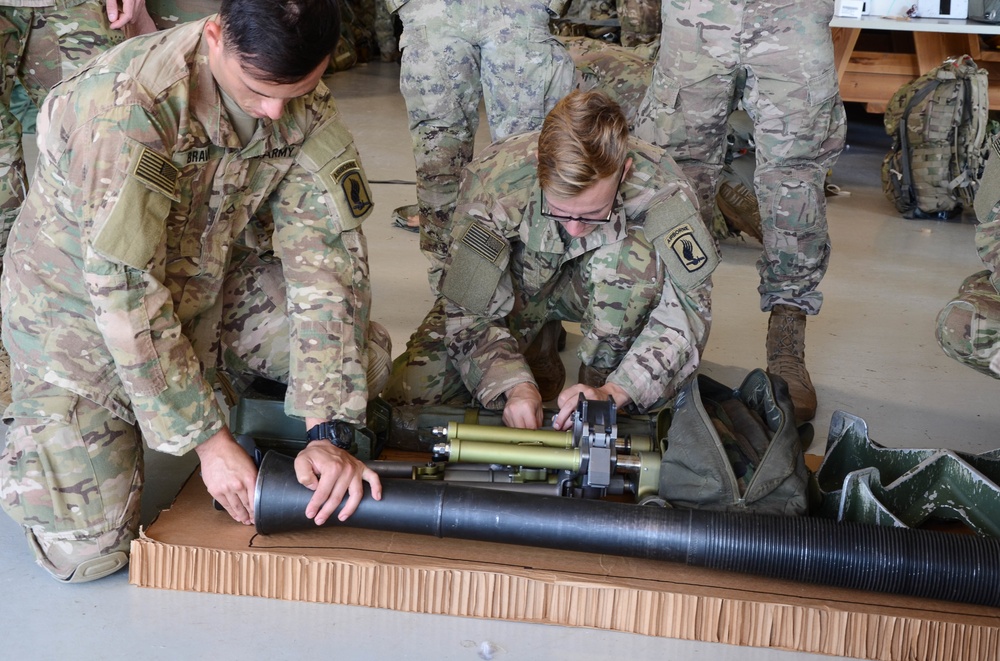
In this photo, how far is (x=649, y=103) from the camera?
3.33 metres

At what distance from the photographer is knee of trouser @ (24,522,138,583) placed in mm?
2119

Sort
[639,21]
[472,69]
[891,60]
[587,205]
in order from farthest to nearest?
[891,60], [639,21], [472,69], [587,205]

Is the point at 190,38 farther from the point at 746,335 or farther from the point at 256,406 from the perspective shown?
the point at 746,335

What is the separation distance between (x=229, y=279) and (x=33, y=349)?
1.65 feet

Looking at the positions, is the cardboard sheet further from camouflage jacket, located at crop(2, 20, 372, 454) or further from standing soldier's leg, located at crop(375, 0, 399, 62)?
standing soldier's leg, located at crop(375, 0, 399, 62)

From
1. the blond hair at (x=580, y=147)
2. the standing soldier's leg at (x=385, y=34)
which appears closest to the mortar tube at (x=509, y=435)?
the blond hair at (x=580, y=147)

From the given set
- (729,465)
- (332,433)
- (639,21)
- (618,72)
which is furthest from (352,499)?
(639,21)

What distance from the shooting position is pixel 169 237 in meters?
2.13

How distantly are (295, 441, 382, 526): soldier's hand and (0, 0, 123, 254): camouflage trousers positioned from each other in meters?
1.36

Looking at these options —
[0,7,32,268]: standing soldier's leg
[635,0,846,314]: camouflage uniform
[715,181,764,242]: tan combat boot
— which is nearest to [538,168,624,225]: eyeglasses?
[635,0,846,314]: camouflage uniform

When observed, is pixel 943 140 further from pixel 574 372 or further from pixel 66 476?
pixel 66 476

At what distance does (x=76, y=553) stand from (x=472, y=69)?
2110 millimetres

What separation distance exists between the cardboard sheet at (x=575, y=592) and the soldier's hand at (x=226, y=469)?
127 millimetres

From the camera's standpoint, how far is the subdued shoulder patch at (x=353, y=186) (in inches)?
89.7
